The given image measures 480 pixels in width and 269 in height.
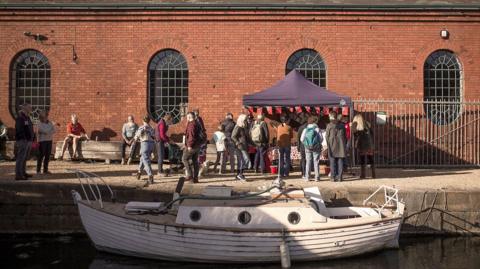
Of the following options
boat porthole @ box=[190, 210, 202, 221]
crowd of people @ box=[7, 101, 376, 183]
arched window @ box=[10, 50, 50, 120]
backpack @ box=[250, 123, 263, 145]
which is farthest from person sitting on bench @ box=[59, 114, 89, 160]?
boat porthole @ box=[190, 210, 202, 221]

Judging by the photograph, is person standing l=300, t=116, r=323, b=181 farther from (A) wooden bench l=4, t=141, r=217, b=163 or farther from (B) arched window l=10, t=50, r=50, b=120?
(B) arched window l=10, t=50, r=50, b=120

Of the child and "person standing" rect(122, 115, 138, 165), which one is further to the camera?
"person standing" rect(122, 115, 138, 165)

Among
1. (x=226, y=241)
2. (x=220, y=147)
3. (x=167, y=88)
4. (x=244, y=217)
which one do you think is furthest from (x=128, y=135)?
(x=226, y=241)

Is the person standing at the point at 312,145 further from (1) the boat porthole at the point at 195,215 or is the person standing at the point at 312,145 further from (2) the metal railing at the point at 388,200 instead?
(1) the boat porthole at the point at 195,215

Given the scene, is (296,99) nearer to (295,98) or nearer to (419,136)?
(295,98)

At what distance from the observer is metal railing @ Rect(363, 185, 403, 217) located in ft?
39.0

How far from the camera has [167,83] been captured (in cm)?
1991

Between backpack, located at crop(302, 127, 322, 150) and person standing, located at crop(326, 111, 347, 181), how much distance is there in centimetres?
32

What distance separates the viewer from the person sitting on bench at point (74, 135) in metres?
18.2

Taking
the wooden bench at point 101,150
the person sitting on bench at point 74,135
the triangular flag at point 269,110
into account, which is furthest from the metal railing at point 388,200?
the person sitting on bench at point 74,135

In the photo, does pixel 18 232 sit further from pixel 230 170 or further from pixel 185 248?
pixel 230 170

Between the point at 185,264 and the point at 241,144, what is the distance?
4.88m

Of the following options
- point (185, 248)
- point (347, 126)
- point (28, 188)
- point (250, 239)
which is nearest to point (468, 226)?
point (347, 126)

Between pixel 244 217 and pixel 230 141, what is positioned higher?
pixel 230 141
